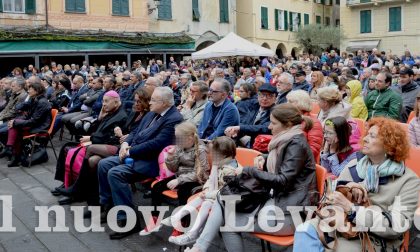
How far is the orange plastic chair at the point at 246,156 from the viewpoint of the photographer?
415 cm

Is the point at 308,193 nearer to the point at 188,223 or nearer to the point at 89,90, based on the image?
the point at 188,223

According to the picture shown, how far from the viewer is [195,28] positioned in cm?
2850

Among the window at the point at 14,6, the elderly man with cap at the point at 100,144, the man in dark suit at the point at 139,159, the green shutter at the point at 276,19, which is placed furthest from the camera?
the green shutter at the point at 276,19

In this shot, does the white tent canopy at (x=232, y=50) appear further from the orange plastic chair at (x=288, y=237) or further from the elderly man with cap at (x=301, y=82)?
the orange plastic chair at (x=288, y=237)

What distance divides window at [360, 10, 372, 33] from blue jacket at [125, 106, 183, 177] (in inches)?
1378

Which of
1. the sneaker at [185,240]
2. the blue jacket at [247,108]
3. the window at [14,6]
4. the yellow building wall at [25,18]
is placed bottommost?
the sneaker at [185,240]

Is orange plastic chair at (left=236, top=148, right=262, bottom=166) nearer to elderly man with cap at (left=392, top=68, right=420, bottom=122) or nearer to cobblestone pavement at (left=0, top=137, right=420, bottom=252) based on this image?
cobblestone pavement at (left=0, top=137, right=420, bottom=252)

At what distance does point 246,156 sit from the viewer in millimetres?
4215

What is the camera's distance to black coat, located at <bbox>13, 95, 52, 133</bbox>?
24.0 ft

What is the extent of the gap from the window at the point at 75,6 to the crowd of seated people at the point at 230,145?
48.3 feet

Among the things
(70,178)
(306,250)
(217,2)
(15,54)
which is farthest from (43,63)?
(306,250)

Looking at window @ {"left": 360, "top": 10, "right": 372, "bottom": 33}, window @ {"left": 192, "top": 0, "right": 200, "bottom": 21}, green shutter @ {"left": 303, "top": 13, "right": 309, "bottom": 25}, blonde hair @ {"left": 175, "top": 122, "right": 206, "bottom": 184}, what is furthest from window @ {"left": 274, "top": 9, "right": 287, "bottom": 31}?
A: blonde hair @ {"left": 175, "top": 122, "right": 206, "bottom": 184}

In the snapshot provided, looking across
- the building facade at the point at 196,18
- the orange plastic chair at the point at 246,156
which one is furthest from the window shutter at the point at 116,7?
the orange plastic chair at the point at 246,156

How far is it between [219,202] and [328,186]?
0.85 metres
